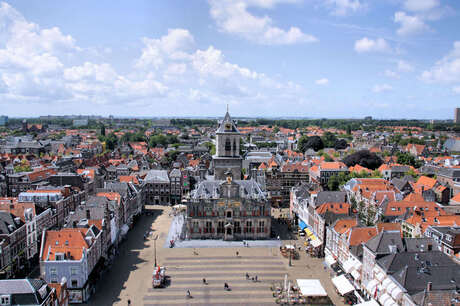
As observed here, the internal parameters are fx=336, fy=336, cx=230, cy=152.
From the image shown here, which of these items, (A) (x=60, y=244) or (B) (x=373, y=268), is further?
(A) (x=60, y=244)

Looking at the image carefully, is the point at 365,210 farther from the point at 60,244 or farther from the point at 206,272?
the point at 60,244

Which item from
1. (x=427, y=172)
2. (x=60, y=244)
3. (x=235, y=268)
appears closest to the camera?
(x=60, y=244)

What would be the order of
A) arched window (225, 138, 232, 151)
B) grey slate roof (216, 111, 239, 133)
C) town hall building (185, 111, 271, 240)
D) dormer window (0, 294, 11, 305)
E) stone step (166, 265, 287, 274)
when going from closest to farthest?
dormer window (0, 294, 11, 305) < stone step (166, 265, 287, 274) < town hall building (185, 111, 271, 240) < grey slate roof (216, 111, 239, 133) < arched window (225, 138, 232, 151)

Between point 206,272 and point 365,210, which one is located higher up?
point 365,210

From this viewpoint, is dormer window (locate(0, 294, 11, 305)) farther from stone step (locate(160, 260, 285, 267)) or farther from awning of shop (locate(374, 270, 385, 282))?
awning of shop (locate(374, 270, 385, 282))

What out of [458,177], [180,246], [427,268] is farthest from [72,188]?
[458,177]

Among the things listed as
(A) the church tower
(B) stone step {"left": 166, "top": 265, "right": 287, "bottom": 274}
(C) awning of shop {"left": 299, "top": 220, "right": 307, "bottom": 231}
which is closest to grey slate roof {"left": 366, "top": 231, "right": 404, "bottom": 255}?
(B) stone step {"left": 166, "top": 265, "right": 287, "bottom": 274}
